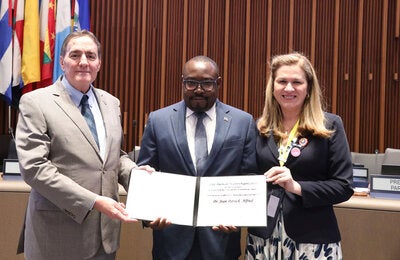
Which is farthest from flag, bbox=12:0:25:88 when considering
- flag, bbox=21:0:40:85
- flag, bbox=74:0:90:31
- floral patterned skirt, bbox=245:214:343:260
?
floral patterned skirt, bbox=245:214:343:260

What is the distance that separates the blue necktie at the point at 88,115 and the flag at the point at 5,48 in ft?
11.7

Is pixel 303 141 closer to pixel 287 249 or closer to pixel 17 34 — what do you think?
pixel 287 249

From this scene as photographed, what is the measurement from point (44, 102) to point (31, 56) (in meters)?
3.64

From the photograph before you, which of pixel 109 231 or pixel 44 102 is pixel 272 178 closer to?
pixel 109 231

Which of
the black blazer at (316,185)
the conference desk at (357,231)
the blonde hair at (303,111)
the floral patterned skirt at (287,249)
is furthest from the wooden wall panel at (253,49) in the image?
the floral patterned skirt at (287,249)

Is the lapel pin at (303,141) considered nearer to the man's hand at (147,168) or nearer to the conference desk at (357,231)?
the man's hand at (147,168)

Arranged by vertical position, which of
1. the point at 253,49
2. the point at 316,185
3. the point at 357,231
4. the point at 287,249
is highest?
the point at 253,49

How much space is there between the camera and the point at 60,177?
1.76 metres

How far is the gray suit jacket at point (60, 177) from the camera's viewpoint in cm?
176

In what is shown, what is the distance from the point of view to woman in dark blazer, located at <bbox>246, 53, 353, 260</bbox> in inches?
71.4

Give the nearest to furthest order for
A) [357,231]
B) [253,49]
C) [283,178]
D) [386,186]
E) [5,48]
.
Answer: [283,178]
[357,231]
[386,186]
[5,48]
[253,49]

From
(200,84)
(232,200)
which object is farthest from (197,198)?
(200,84)

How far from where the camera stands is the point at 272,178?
69.5 inches

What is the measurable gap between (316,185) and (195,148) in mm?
522
